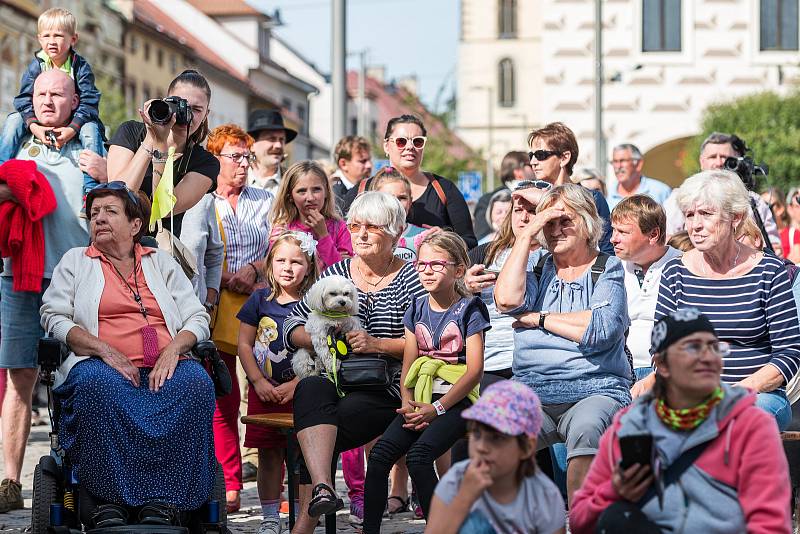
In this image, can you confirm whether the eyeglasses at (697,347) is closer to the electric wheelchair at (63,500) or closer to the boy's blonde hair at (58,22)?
the electric wheelchair at (63,500)

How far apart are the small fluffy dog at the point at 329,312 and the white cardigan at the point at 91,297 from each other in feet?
2.41

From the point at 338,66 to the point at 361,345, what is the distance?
885cm

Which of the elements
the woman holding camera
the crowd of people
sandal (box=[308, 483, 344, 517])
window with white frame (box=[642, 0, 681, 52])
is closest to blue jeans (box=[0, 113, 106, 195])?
the crowd of people

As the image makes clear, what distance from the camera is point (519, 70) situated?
2640 inches

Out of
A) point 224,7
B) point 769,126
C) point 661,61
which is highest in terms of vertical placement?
point 224,7

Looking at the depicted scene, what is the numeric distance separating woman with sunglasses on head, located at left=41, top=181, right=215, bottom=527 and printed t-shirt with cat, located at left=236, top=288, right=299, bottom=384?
3.96 ft

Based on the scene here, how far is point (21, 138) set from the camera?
9.41 m

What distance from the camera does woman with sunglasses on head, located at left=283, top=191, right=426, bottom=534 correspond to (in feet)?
26.1

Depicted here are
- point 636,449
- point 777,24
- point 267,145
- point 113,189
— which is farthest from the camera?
point 777,24

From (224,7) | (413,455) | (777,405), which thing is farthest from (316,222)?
(224,7)

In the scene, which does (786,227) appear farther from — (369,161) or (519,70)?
(519,70)

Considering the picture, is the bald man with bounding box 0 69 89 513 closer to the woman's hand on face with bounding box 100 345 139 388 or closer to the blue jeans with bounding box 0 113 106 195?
the blue jeans with bounding box 0 113 106 195

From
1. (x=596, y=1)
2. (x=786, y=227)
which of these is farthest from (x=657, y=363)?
(x=596, y=1)

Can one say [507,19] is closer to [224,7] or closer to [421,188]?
[224,7]
